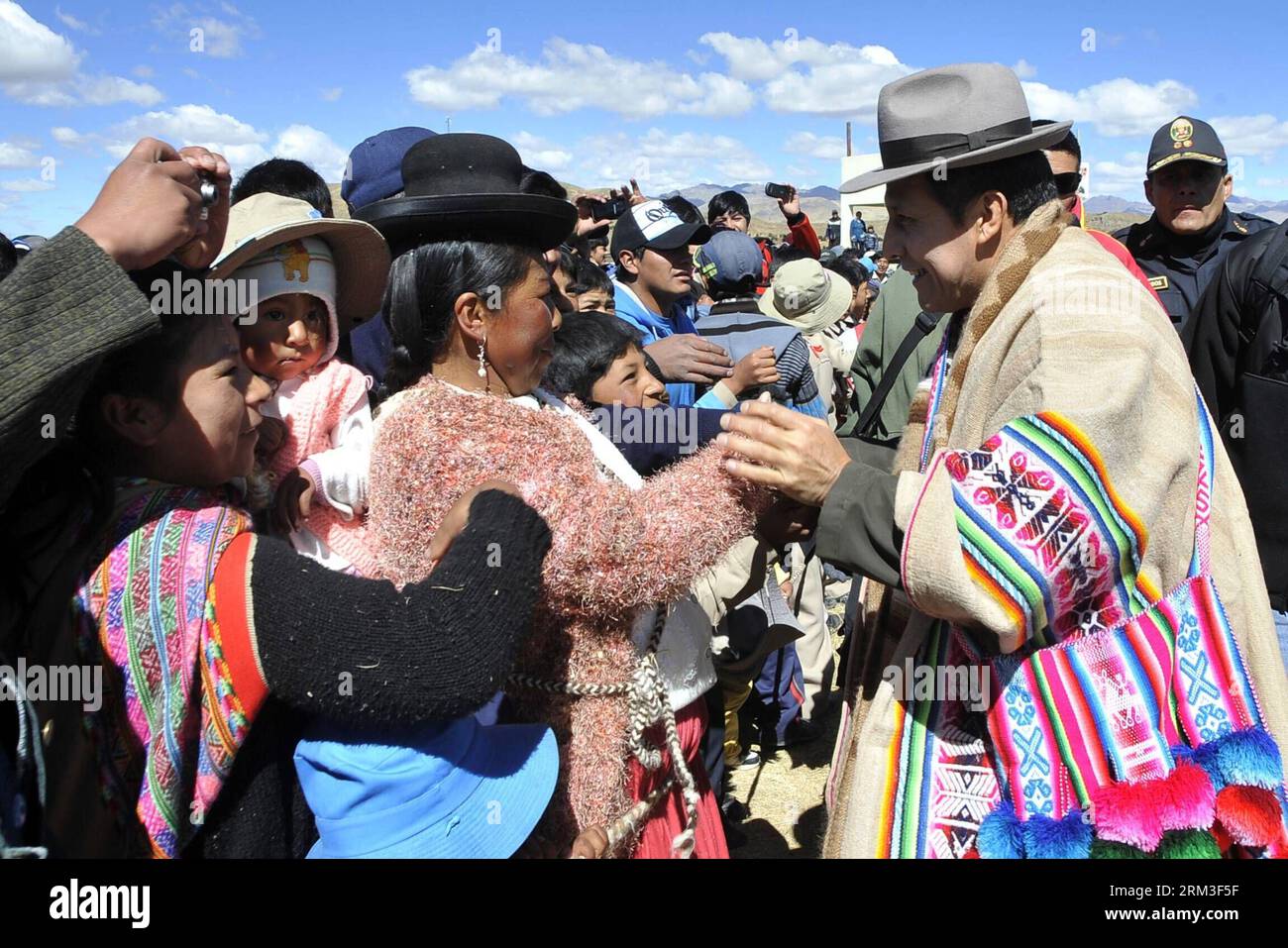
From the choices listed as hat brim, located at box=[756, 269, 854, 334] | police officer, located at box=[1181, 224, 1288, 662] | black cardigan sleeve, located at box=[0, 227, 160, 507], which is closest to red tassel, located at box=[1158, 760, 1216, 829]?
police officer, located at box=[1181, 224, 1288, 662]

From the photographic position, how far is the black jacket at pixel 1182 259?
16.0 ft

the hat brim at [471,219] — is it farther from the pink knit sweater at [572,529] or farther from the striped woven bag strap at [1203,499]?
the striped woven bag strap at [1203,499]

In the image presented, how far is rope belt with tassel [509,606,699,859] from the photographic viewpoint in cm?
211

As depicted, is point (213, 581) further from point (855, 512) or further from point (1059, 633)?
point (1059, 633)

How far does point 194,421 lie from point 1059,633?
1639 millimetres

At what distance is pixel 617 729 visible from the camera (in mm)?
2143

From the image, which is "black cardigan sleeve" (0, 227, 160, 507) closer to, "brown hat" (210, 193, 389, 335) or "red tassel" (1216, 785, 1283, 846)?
"brown hat" (210, 193, 389, 335)

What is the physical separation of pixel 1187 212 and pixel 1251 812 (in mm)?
4065

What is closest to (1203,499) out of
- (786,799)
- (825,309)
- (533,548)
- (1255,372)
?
(533,548)

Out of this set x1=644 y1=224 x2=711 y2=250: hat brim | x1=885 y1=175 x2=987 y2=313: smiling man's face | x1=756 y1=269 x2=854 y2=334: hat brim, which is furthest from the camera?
x1=756 y1=269 x2=854 y2=334: hat brim

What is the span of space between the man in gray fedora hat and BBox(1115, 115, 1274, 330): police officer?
325cm

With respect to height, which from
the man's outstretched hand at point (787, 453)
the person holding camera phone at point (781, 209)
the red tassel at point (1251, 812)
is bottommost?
the red tassel at point (1251, 812)

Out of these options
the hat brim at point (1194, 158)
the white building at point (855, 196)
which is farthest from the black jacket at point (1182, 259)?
the white building at point (855, 196)

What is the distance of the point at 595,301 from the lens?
5148mm
